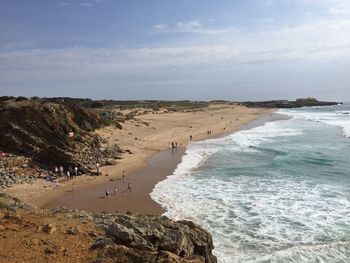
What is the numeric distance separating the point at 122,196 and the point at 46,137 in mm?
12432

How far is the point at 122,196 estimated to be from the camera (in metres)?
26.0

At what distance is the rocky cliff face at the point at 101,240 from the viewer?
11242 mm

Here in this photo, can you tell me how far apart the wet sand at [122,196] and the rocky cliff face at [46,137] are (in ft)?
13.9

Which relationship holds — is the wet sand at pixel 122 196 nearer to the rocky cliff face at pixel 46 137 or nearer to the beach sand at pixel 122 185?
the beach sand at pixel 122 185

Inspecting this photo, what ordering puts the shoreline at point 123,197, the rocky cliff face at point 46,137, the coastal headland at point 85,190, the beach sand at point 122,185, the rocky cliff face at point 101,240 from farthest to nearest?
the rocky cliff face at point 46,137 < the beach sand at point 122,185 < the shoreline at point 123,197 < the coastal headland at point 85,190 < the rocky cliff face at point 101,240

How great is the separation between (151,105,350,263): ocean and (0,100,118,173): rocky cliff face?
310 inches

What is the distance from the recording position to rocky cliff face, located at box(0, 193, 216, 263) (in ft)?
36.9

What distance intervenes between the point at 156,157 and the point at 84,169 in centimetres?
1064

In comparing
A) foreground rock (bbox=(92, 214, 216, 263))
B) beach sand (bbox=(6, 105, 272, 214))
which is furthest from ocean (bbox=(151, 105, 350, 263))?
foreground rock (bbox=(92, 214, 216, 263))

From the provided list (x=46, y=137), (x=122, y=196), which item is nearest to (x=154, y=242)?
(x=122, y=196)

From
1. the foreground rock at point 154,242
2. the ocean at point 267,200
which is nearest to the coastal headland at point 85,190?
the foreground rock at point 154,242

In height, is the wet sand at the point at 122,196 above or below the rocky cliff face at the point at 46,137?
below

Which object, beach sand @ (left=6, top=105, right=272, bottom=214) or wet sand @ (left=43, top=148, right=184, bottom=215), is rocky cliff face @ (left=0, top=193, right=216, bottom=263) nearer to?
wet sand @ (left=43, top=148, right=184, bottom=215)

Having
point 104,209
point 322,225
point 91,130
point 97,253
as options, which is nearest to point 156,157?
point 91,130
